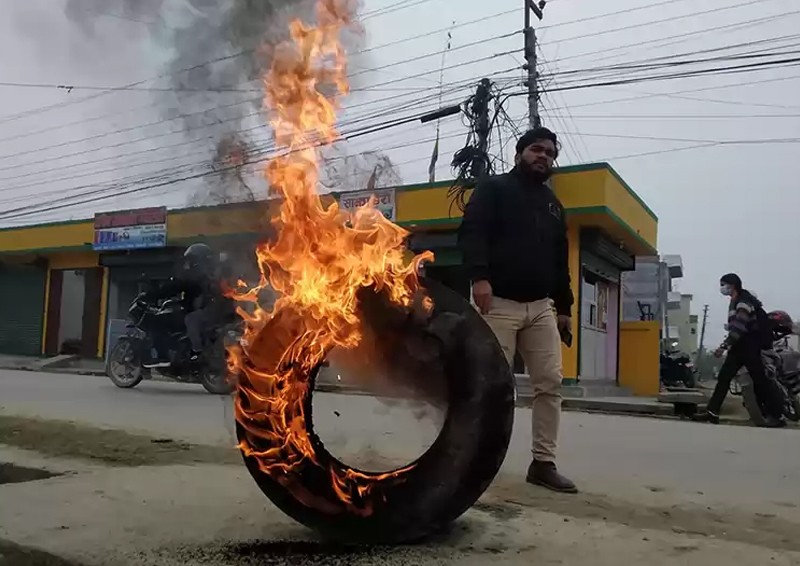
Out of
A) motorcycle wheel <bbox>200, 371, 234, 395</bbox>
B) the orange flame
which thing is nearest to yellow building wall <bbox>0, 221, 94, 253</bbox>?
motorcycle wheel <bbox>200, 371, 234, 395</bbox>

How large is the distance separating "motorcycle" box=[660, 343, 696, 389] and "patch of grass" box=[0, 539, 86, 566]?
19.8 meters

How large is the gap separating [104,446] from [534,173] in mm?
3544

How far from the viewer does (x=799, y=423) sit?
9898 mm

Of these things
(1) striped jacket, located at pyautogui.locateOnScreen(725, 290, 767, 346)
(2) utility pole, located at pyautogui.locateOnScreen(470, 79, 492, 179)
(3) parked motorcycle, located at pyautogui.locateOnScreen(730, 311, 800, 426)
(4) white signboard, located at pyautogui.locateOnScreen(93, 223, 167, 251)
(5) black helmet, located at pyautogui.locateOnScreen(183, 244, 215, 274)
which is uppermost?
(2) utility pole, located at pyautogui.locateOnScreen(470, 79, 492, 179)

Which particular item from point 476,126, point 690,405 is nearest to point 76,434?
point 690,405

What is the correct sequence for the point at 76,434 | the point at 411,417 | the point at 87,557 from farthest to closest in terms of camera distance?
the point at 76,434 → the point at 411,417 → the point at 87,557

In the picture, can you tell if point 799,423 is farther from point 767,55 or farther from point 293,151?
point 293,151

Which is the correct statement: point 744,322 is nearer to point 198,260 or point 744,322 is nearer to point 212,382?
point 212,382

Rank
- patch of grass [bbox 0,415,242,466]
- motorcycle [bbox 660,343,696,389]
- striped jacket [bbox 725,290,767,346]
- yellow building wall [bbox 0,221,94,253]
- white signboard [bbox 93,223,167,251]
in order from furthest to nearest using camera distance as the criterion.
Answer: yellow building wall [bbox 0,221,94,253], motorcycle [bbox 660,343,696,389], white signboard [bbox 93,223,167,251], striped jacket [bbox 725,290,767,346], patch of grass [bbox 0,415,242,466]

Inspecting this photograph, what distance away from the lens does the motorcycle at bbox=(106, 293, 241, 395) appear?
10.8m

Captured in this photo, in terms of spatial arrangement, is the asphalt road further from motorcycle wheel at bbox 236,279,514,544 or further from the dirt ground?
the dirt ground

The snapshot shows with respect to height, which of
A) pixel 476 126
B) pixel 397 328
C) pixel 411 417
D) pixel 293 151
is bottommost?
pixel 411 417

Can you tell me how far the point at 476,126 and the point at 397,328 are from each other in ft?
44.0

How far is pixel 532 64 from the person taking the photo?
1788 centimetres
